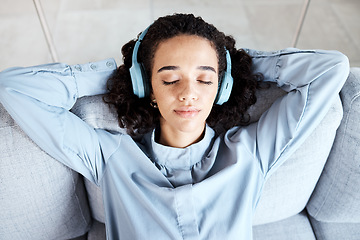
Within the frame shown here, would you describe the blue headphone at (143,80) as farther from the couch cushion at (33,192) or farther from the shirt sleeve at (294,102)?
the couch cushion at (33,192)

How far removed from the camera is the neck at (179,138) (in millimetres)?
1189

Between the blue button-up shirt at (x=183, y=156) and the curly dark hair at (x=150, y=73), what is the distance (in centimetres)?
6

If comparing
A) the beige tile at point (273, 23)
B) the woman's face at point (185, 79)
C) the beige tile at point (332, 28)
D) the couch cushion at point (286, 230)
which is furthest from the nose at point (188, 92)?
the beige tile at point (332, 28)

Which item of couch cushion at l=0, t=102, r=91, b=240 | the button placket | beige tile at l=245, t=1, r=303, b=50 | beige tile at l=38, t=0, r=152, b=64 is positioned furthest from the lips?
beige tile at l=245, t=1, r=303, b=50

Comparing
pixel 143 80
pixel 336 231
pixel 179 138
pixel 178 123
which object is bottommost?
pixel 336 231

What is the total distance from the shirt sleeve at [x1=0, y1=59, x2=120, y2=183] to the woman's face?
0.74 ft

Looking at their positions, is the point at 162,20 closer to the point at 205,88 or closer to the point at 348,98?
the point at 205,88

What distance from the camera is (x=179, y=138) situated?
1193 millimetres

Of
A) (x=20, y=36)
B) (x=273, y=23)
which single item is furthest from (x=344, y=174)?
(x=20, y=36)

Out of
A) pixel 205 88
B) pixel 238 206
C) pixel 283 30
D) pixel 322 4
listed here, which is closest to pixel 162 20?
pixel 205 88

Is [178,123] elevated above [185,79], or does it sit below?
below

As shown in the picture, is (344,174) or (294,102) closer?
(294,102)

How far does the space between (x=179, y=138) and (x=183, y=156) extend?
66 mm

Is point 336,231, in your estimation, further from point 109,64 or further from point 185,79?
point 109,64
